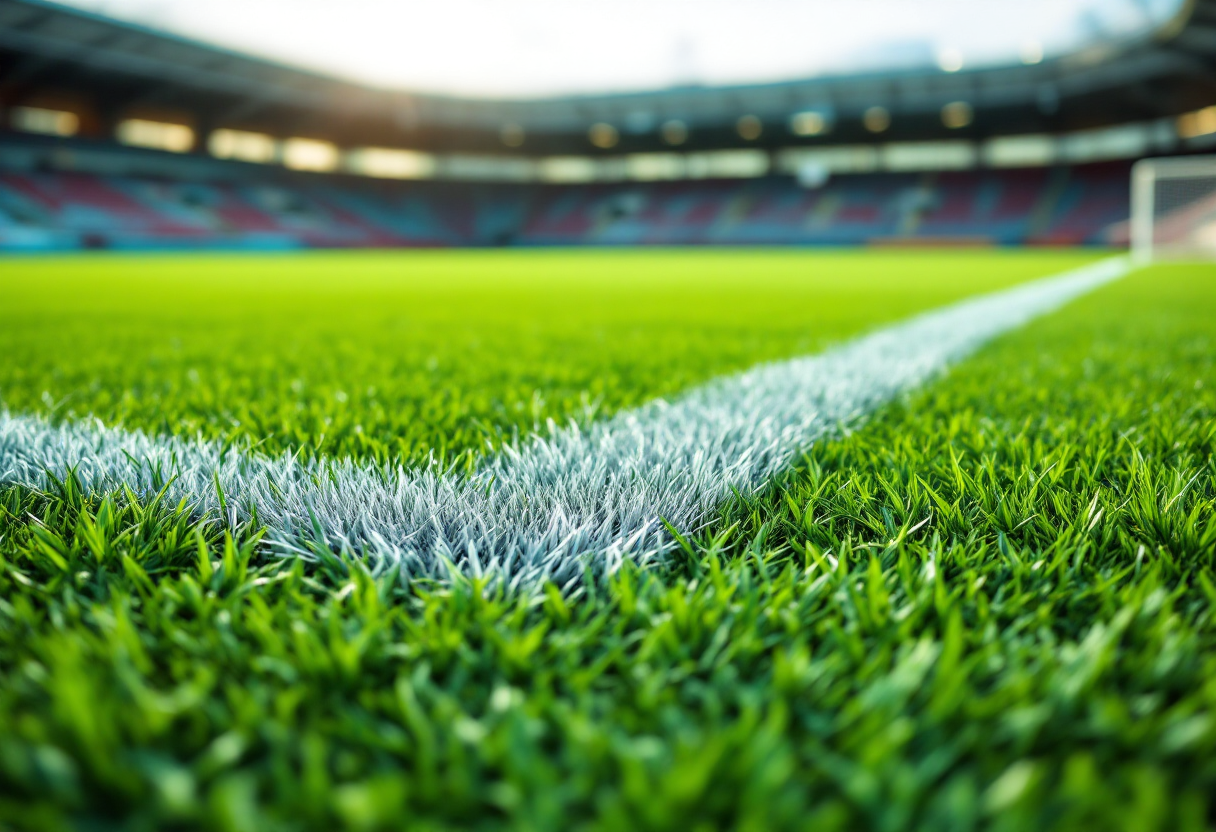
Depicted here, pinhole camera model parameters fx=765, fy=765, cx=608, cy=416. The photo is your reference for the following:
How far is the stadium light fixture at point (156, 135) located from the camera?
28219 millimetres

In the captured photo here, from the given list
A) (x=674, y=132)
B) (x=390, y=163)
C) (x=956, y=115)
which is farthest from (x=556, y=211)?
(x=956, y=115)

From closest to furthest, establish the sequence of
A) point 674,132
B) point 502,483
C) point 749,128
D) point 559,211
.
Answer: point 502,483
point 749,128
point 674,132
point 559,211

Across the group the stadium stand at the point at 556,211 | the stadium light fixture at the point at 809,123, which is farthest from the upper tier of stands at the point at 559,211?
the stadium light fixture at the point at 809,123

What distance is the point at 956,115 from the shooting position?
102 ft

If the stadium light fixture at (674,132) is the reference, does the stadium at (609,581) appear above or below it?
below

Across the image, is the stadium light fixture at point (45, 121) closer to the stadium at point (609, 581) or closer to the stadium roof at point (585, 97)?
the stadium roof at point (585, 97)

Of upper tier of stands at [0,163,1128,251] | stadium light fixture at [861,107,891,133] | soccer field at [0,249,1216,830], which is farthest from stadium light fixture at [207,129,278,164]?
soccer field at [0,249,1216,830]

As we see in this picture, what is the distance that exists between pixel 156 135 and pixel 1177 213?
32614mm

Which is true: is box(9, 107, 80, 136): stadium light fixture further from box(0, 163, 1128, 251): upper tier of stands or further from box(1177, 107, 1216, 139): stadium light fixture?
box(1177, 107, 1216, 139): stadium light fixture

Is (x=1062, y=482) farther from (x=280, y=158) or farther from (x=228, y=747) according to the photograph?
(x=280, y=158)

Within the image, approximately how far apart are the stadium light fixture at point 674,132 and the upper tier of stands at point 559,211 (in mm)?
2299

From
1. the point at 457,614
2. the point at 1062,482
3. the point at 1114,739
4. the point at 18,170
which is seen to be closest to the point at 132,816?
the point at 457,614

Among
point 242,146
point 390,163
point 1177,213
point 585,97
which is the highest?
point 585,97

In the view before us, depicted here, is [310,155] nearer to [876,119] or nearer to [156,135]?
[156,135]
